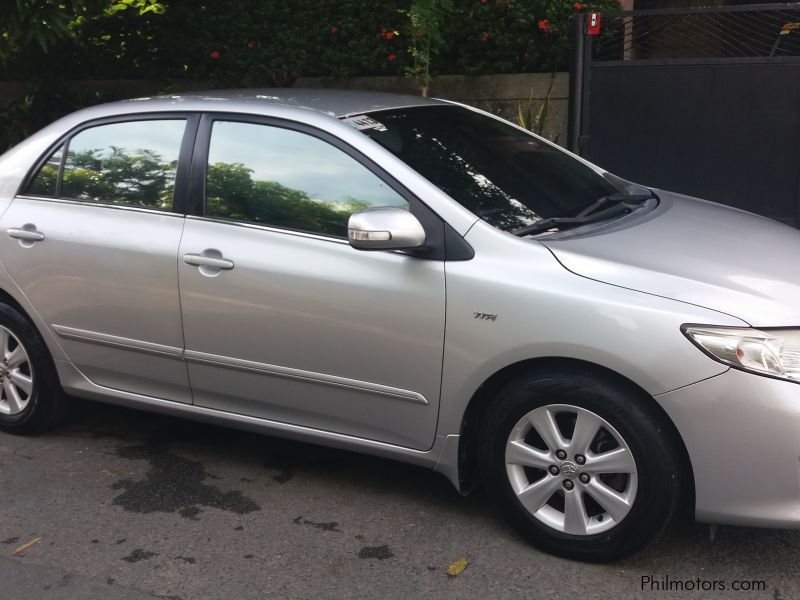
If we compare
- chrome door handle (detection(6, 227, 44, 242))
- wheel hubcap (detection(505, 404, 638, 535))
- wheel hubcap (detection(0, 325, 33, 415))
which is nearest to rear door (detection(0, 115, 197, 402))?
chrome door handle (detection(6, 227, 44, 242))

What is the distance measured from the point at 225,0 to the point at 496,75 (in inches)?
107

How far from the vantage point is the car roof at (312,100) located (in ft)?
13.9

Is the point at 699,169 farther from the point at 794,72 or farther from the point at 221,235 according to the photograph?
the point at 221,235

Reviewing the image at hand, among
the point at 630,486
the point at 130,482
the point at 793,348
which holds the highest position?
the point at 793,348

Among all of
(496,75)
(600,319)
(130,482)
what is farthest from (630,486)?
(496,75)

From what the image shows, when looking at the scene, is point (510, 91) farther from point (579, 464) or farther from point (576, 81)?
point (579, 464)

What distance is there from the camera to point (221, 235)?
4121 millimetres

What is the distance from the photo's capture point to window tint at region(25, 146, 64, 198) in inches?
186

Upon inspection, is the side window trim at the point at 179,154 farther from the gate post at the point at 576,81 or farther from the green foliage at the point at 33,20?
the gate post at the point at 576,81

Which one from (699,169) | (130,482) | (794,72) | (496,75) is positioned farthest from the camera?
(496,75)

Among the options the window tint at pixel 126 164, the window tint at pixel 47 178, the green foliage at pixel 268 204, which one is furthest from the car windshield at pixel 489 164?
the window tint at pixel 47 178

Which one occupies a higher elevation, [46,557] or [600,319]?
[600,319]

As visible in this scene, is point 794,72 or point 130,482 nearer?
point 130,482

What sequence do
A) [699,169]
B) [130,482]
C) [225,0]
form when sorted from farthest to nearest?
[225,0]
[699,169]
[130,482]
